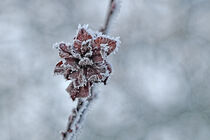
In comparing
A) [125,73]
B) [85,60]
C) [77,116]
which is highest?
[125,73]

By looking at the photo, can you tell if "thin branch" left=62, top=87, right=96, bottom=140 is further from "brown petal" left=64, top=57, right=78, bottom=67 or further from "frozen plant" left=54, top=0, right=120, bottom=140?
"brown petal" left=64, top=57, right=78, bottom=67

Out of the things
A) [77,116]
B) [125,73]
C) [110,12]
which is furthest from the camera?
[125,73]

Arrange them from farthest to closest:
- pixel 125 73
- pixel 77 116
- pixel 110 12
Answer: pixel 125 73 < pixel 77 116 < pixel 110 12

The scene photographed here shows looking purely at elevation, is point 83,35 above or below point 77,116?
above

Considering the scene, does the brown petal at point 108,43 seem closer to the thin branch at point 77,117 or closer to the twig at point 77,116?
the twig at point 77,116

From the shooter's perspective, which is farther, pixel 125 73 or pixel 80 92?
pixel 125 73

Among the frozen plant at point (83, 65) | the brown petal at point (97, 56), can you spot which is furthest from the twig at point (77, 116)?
the brown petal at point (97, 56)

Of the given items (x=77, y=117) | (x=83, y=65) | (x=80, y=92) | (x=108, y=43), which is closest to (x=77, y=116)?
(x=77, y=117)

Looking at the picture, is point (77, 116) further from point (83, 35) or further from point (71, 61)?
point (83, 35)

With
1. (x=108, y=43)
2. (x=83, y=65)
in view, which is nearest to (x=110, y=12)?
(x=108, y=43)
